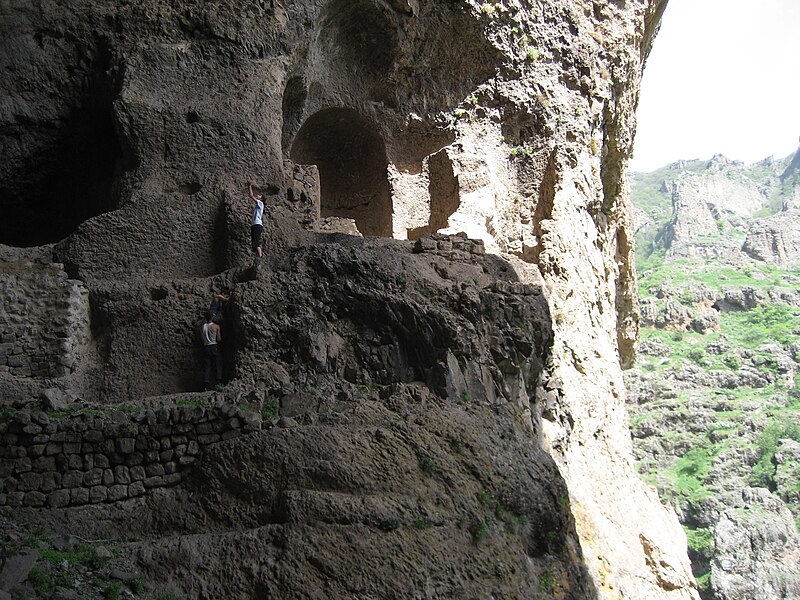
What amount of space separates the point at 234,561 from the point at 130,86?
7176 millimetres

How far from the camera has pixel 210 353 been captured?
9.64m

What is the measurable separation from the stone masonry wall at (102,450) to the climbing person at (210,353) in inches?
55.4

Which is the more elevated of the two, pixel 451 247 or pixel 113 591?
pixel 451 247

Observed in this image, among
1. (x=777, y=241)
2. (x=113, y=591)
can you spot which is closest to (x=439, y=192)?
(x=113, y=591)

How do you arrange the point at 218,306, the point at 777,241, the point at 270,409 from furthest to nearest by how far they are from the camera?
the point at 777,241, the point at 218,306, the point at 270,409

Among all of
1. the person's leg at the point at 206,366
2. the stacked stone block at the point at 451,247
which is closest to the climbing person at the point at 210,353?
the person's leg at the point at 206,366

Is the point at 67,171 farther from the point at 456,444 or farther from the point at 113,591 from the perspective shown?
the point at 113,591

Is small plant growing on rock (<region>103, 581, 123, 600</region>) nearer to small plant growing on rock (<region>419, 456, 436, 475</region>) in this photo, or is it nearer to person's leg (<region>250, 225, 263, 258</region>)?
small plant growing on rock (<region>419, 456, 436, 475</region>)

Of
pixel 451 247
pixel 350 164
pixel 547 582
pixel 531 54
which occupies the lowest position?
pixel 547 582

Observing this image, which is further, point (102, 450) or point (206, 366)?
point (206, 366)

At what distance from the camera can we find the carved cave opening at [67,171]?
12.6 metres

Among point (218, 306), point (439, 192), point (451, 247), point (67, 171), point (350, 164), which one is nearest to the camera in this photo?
point (218, 306)

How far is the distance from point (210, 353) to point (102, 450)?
79.5 inches

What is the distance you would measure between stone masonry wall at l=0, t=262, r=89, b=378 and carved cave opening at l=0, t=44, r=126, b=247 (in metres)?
2.49
